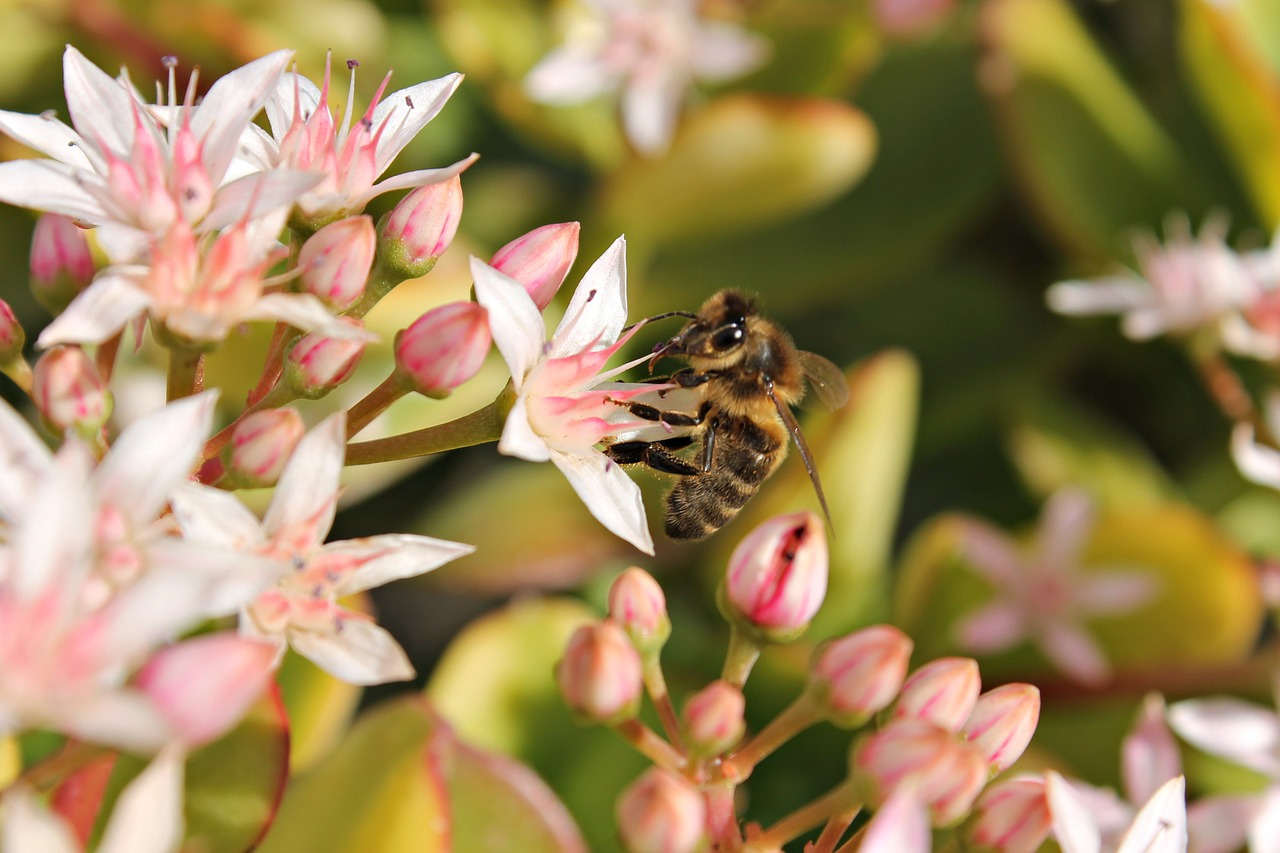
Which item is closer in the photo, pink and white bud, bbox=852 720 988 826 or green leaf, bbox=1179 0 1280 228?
pink and white bud, bbox=852 720 988 826

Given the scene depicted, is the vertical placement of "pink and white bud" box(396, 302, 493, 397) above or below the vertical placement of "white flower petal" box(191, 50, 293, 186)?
below

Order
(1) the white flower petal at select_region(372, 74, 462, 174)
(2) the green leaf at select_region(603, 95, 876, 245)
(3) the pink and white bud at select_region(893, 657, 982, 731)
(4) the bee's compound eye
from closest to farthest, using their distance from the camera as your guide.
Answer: (3) the pink and white bud at select_region(893, 657, 982, 731), (1) the white flower petal at select_region(372, 74, 462, 174), (4) the bee's compound eye, (2) the green leaf at select_region(603, 95, 876, 245)

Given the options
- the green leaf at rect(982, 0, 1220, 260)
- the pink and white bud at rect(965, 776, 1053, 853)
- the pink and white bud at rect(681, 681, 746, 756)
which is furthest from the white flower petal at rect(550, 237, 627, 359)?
the green leaf at rect(982, 0, 1220, 260)

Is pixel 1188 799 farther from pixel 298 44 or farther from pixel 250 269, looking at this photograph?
pixel 298 44

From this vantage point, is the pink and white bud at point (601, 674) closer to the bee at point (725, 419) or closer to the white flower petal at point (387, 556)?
the white flower petal at point (387, 556)

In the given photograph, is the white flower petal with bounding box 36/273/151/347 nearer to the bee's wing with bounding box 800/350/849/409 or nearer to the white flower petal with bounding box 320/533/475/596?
the white flower petal with bounding box 320/533/475/596

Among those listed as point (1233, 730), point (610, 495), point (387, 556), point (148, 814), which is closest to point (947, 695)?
point (610, 495)

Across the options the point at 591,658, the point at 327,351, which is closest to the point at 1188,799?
the point at 591,658
